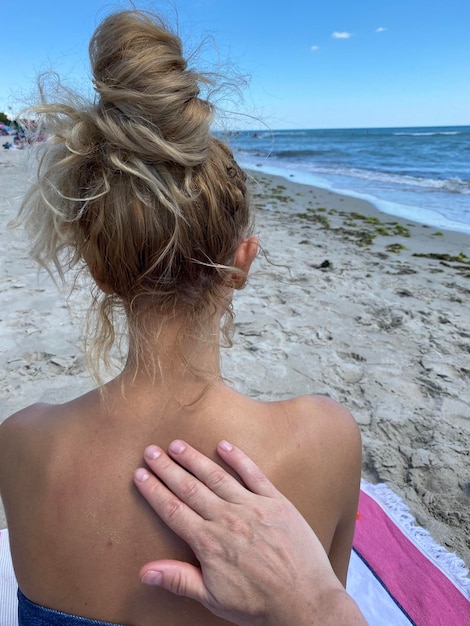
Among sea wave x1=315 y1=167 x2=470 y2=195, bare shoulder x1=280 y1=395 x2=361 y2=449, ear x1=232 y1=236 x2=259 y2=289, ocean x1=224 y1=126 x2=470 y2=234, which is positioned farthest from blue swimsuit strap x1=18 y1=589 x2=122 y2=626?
sea wave x1=315 y1=167 x2=470 y2=195

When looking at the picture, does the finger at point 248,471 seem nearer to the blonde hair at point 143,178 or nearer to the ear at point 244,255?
the blonde hair at point 143,178

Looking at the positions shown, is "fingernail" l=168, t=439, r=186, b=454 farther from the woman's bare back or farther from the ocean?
the ocean

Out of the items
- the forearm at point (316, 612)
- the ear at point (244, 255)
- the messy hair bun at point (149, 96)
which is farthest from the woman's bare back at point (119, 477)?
Answer: the messy hair bun at point (149, 96)

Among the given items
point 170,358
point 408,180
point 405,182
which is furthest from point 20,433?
point 408,180

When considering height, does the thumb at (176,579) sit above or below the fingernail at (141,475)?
below

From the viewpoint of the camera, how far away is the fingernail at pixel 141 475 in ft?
3.20

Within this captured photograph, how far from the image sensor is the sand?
243 centimetres

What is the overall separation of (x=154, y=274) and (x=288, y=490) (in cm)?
58

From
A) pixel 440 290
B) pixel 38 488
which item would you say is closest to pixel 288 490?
pixel 38 488

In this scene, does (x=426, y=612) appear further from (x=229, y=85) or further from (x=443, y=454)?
(x=229, y=85)

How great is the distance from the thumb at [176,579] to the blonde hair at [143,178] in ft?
1.58

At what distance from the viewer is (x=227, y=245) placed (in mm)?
1102

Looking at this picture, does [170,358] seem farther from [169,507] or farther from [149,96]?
[149,96]

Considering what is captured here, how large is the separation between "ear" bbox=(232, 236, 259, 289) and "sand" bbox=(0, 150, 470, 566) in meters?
0.14
